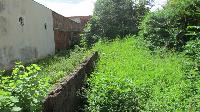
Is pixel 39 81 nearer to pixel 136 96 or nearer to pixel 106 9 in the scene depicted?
pixel 136 96

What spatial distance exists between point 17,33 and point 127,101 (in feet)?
48.4

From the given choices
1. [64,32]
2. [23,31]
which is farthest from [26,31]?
[64,32]

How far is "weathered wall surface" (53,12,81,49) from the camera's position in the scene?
32734mm

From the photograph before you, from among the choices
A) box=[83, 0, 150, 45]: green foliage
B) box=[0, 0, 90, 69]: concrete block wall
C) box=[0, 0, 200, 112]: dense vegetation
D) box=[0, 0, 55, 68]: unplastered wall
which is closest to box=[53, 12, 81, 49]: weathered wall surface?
box=[0, 0, 90, 69]: concrete block wall

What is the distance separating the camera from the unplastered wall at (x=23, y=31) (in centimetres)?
1917

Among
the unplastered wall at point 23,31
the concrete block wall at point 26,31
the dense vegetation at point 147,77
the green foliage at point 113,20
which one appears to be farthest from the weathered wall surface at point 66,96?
the green foliage at point 113,20

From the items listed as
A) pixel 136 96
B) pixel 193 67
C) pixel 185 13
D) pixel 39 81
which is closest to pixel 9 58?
pixel 185 13

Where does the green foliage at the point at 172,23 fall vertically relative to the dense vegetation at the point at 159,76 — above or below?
above

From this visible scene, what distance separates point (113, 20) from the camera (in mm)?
27562

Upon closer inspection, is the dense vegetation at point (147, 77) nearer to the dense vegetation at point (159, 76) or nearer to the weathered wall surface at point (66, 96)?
the dense vegetation at point (159, 76)

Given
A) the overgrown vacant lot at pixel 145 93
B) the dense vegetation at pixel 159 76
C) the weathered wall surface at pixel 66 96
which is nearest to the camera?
the weathered wall surface at pixel 66 96

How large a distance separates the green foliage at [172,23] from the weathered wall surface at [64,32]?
1560cm

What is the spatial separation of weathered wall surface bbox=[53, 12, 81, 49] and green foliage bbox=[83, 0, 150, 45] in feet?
16.9

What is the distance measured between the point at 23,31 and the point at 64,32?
545 inches
